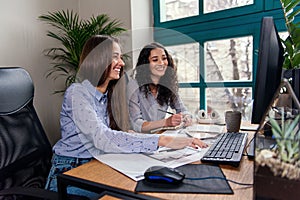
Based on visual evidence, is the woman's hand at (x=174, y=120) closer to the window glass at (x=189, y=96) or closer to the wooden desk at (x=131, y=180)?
the window glass at (x=189, y=96)

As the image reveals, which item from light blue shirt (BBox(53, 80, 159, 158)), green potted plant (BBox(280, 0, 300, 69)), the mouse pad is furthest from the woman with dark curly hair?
the mouse pad

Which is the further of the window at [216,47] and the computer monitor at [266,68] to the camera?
the window at [216,47]

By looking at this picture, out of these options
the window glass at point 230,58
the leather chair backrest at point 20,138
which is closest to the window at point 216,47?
the window glass at point 230,58

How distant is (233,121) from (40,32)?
1.64 meters

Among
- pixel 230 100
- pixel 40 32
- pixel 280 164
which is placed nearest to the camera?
pixel 280 164

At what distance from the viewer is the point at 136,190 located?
25.1 inches

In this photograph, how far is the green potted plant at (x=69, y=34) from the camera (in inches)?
74.2

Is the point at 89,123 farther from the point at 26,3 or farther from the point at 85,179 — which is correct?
the point at 26,3

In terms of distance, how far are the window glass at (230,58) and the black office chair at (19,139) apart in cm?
113

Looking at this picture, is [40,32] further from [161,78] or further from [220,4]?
[220,4]

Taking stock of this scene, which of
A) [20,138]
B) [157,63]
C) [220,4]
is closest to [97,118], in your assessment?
[20,138]

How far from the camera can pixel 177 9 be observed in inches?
82.8

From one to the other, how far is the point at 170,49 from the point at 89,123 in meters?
0.83

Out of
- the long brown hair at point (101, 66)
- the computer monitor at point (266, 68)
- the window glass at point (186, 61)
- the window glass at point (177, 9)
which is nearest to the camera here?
the computer monitor at point (266, 68)
